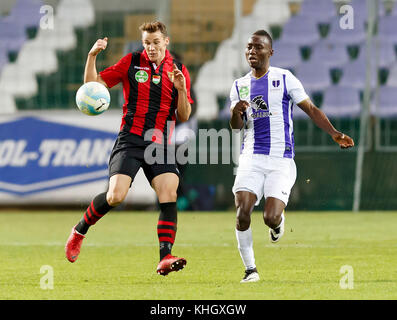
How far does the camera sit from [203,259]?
8.57 m

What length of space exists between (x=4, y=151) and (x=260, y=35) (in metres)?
9.09

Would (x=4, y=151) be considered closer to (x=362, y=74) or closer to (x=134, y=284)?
(x=362, y=74)

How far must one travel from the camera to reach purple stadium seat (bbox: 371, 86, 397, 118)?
15.8 m

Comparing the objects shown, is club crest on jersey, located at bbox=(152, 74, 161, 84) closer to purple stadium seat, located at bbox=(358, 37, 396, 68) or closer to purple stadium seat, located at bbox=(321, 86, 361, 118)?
purple stadium seat, located at bbox=(321, 86, 361, 118)

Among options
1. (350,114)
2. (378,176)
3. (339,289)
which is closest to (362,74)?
(350,114)

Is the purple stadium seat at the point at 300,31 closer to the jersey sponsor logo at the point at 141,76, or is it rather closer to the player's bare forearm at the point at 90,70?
the jersey sponsor logo at the point at 141,76

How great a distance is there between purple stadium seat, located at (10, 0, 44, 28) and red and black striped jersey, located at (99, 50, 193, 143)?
9.88 m

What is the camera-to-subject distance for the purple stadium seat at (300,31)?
1678 cm

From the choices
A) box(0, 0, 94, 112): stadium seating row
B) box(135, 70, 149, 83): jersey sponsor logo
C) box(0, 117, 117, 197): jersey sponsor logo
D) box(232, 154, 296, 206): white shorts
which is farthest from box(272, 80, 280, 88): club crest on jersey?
box(0, 0, 94, 112): stadium seating row

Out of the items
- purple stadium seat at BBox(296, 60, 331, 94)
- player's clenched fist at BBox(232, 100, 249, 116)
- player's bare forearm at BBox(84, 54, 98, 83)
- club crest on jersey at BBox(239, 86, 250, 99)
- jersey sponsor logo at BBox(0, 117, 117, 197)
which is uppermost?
player's bare forearm at BBox(84, 54, 98, 83)

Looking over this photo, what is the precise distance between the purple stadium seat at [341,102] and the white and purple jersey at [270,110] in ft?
28.4

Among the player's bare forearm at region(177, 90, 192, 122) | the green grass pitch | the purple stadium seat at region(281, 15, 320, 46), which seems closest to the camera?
the green grass pitch

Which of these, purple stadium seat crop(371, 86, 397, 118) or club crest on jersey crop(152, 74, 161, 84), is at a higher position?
club crest on jersey crop(152, 74, 161, 84)

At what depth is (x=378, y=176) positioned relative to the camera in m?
15.0
